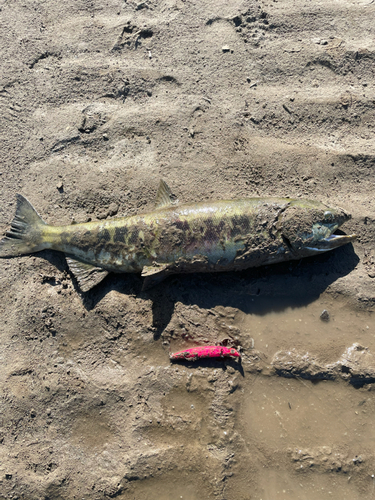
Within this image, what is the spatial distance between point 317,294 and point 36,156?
5.42m

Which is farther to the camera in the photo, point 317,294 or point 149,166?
point 149,166

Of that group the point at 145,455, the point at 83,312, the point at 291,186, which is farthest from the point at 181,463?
the point at 291,186

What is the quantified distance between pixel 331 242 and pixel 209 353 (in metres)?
2.48

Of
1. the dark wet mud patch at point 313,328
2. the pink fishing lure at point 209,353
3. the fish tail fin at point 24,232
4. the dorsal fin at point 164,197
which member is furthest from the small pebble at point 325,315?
the fish tail fin at point 24,232

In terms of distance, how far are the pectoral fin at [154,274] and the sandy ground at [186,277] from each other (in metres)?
0.22

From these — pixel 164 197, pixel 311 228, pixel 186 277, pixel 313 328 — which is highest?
pixel 164 197

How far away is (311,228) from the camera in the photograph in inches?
177

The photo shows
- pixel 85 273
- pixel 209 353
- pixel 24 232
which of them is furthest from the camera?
pixel 24 232

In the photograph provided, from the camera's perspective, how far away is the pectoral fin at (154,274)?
449cm

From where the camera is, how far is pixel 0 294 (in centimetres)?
504

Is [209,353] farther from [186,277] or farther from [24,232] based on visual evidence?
[24,232]

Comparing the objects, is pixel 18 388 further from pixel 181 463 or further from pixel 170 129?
pixel 170 129

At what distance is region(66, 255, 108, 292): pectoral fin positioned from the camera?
4848 mm

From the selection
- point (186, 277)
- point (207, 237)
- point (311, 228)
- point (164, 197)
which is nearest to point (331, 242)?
point (311, 228)
